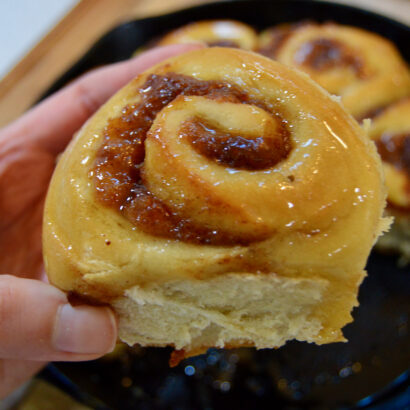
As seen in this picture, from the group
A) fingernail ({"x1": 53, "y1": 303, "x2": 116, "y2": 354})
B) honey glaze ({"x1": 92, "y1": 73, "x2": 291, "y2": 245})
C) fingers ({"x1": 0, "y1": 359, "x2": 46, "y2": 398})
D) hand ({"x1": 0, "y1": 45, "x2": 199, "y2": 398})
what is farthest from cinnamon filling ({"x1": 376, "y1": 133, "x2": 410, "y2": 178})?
fingers ({"x1": 0, "y1": 359, "x2": 46, "y2": 398})

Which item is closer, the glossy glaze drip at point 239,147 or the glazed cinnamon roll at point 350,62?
the glossy glaze drip at point 239,147

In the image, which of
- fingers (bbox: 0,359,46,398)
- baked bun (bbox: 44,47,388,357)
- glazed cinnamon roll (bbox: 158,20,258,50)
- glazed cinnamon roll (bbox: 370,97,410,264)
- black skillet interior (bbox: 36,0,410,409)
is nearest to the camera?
baked bun (bbox: 44,47,388,357)

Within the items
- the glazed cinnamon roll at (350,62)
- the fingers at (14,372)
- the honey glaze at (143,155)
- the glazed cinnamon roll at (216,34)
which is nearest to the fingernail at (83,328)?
the honey glaze at (143,155)

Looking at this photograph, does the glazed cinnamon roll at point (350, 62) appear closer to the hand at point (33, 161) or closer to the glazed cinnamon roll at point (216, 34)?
the glazed cinnamon roll at point (216, 34)

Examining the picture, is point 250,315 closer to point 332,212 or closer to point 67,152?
point 332,212

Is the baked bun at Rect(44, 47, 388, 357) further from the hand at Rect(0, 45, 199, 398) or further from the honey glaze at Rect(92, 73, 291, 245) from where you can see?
the hand at Rect(0, 45, 199, 398)

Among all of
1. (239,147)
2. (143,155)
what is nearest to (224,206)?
(239,147)
